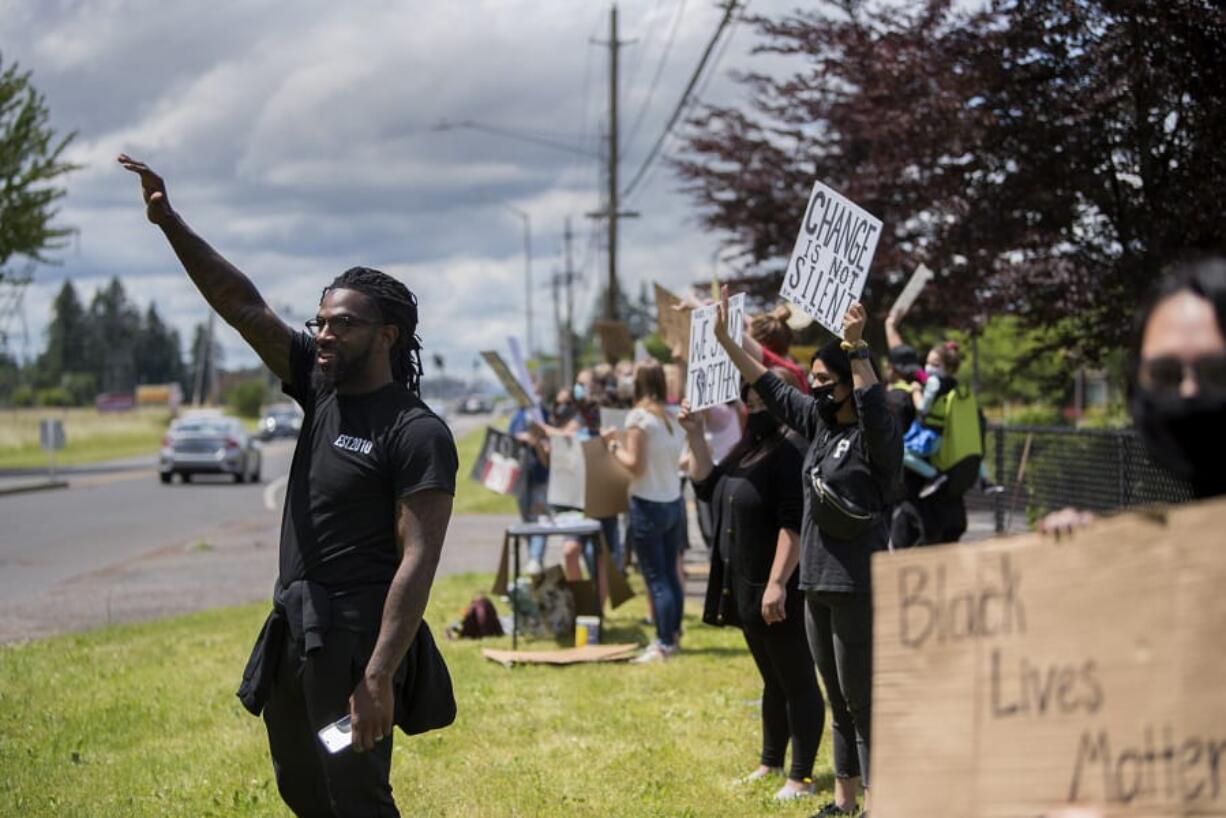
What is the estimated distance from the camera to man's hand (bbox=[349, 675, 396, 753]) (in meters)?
3.88

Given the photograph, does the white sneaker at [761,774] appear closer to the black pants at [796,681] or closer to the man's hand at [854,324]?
the black pants at [796,681]

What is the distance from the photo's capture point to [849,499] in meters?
5.24

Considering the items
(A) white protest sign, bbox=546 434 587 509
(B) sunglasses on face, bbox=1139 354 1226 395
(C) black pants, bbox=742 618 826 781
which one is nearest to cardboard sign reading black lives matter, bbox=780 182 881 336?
(C) black pants, bbox=742 618 826 781

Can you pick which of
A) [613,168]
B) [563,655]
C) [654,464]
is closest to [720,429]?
[654,464]

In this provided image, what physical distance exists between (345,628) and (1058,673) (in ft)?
7.21

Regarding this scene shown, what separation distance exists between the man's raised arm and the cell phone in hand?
42.3 inches

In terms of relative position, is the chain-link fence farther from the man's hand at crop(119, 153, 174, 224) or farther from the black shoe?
the man's hand at crop(119, 153, 174, 224)

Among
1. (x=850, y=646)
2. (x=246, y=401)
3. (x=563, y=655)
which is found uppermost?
(x=246, y=401)

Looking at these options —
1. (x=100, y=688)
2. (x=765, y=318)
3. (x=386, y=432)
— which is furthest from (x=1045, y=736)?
(x=100, y=688)

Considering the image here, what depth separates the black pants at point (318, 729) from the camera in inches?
156

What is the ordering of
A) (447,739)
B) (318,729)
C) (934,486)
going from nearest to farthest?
(318,729) < (447,739) < (934,486)

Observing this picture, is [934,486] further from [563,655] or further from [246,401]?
[246,401]

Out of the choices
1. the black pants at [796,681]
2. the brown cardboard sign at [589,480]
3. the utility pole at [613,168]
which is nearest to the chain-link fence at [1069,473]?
the brown cardboard sign at [589,480]

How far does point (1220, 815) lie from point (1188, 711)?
18 cm
